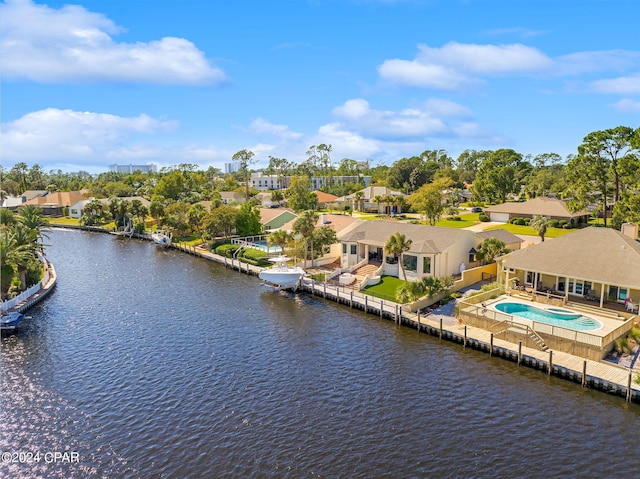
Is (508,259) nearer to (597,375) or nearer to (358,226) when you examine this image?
(597,375)

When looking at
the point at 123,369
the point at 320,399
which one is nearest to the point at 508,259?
the point at 320,399

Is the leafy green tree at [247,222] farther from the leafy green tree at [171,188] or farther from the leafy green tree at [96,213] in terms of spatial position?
the leafy green tree at [171,188]

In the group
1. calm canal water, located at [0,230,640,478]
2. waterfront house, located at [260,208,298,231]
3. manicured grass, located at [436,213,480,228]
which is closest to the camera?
calm canal water, located at [0,230,640,478]

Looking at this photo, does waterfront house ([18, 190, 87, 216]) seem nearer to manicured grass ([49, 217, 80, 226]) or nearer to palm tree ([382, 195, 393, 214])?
manicured grass ([49, 217, 80, 226])

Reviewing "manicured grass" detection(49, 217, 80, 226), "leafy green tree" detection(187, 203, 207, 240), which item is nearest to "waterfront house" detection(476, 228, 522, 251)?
"leafy green tree" detection(187, 203, 207, 240)

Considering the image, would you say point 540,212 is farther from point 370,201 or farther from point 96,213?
point 96,213

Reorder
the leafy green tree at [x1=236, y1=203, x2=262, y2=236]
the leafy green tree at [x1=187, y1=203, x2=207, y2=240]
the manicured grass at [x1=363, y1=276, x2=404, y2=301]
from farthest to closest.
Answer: the leafy green tree at [x1=187, y1=203, x2=207, y2=240] < the leafy green tree at [x1=236, y1=203, x2=262, y2=236] < the manicured grass at [x1=363, y1=276, x2=404, y2=301]

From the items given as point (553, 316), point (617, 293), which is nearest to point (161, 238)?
point (553, 316)
